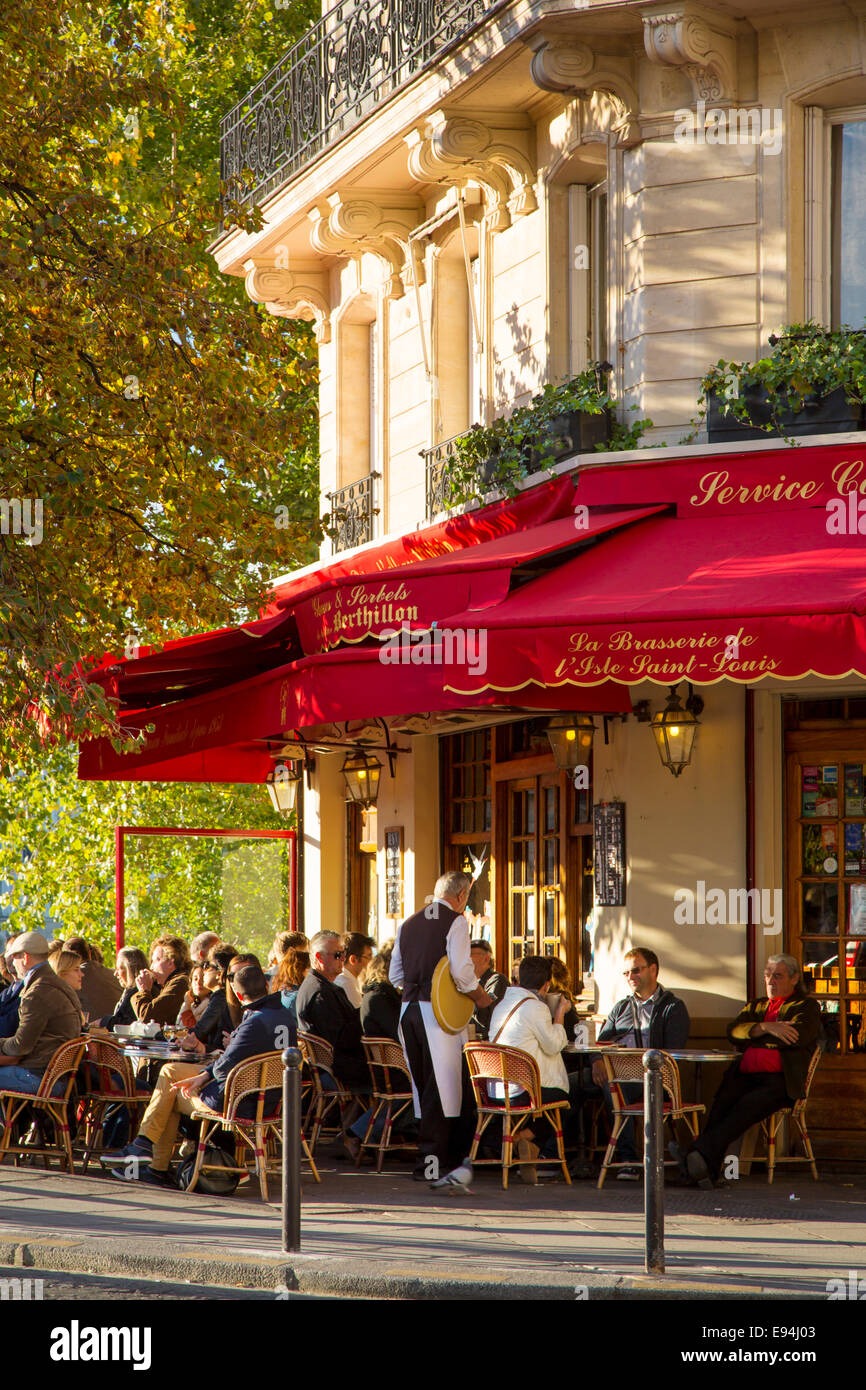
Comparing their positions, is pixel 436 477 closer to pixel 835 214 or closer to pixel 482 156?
pixel 482 156

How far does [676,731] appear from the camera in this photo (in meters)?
12.8

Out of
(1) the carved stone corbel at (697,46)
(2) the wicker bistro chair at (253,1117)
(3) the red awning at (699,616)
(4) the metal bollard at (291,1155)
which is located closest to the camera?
(4) the metal bollard at (291,1155)

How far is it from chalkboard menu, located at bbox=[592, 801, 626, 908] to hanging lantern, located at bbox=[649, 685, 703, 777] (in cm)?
58

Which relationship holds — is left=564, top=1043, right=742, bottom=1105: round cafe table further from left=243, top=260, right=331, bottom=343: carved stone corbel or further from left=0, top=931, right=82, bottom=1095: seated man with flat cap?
left=243, top=260, right=331, bottom=343: carved stone corbel

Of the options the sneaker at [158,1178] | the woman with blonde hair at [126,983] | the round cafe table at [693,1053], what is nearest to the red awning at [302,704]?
the woman with blonde hair at [126,983]

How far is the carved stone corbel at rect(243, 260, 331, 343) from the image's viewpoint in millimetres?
19266

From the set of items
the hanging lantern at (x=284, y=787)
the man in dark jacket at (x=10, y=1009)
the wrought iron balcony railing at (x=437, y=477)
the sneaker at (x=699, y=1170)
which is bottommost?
the sneaker at (x=699, y=1170)

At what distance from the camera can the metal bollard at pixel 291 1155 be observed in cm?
897

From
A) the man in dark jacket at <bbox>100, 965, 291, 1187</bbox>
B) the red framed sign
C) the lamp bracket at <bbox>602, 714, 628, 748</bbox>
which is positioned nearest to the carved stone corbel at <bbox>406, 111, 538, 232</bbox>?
the lamp bracket at <bbox>602, 714, 628, 748</bbox>

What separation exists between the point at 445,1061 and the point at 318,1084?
3.83 feet

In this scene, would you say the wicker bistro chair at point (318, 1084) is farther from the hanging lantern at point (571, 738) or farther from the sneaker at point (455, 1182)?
the hanging lantern at point (571, 738)

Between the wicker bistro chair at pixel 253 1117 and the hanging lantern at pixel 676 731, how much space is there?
3.55m

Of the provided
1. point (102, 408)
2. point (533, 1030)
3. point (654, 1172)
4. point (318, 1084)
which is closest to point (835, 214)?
point (102, 408)

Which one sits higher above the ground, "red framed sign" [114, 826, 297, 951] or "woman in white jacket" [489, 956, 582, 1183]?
"red framed sign" [114, 826, 297, 951]
